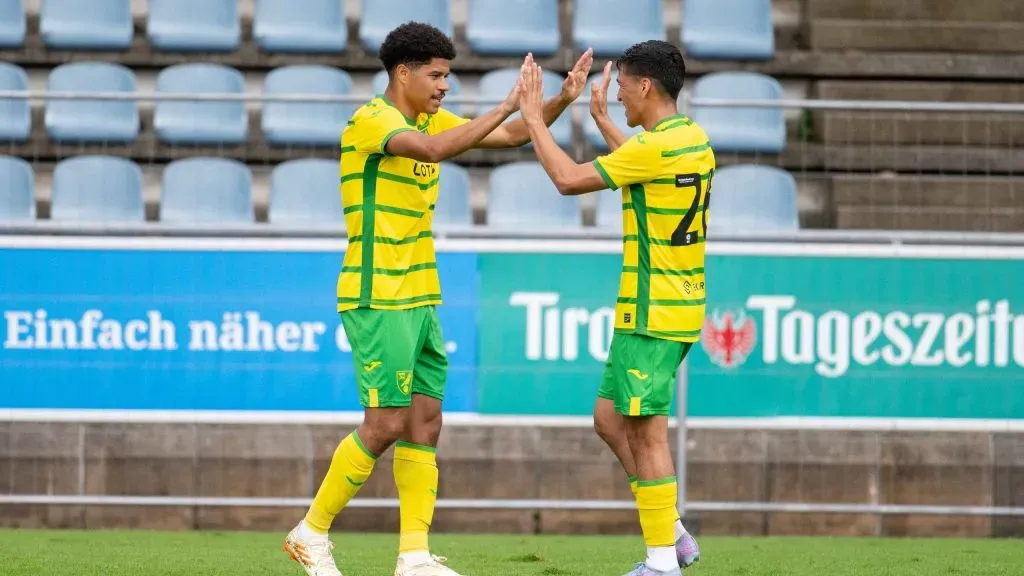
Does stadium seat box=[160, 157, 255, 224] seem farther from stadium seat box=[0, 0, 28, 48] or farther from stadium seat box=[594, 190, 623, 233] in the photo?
stadium seat box=[0, 0, 28, 48]

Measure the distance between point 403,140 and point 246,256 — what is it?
3.09 meters

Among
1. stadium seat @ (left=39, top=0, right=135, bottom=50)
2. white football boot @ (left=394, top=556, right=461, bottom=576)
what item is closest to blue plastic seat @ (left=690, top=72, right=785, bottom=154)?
white football boot @ (left=394, top=556, right=461, bottom=576)

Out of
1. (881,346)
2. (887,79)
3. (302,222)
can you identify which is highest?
(887,79)

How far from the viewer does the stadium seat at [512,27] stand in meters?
11.1

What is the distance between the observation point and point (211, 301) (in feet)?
26.4

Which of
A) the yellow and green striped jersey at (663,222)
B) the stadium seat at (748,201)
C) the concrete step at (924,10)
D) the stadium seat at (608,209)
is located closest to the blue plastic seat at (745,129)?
the stadium seat at (748,201)

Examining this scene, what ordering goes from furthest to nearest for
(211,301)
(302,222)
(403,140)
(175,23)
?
(175,23), (302,222), (211,301), (403,140)

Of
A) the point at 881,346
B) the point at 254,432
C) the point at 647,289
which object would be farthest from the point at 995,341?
the point at 254,432

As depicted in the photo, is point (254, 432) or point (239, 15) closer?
point (254, 432)

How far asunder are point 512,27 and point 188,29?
2.41 metres

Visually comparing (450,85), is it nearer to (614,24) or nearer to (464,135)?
(614,24)

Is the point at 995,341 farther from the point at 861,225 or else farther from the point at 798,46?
the point at 798,46

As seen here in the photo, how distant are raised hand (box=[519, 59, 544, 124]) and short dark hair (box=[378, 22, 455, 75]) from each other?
0.34 m

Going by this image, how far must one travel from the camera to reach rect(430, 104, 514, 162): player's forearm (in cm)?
511
